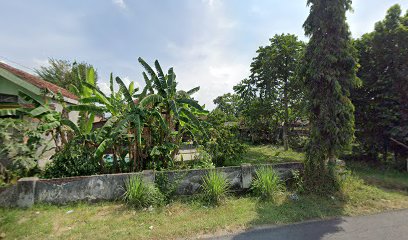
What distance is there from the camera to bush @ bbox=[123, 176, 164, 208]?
476 centimetres

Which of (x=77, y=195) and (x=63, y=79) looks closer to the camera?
(x=77, y=195)

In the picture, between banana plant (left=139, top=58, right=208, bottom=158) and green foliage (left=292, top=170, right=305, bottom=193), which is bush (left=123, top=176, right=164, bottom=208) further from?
green foliage (left=292, top=170, right=305, bottom=193)

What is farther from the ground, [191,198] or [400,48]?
[400,48]

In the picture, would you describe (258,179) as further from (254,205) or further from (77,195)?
(77,195)

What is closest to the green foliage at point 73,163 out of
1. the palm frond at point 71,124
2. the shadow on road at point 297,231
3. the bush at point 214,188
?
the palm frond at point 71,124

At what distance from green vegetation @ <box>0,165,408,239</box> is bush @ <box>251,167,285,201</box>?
257 mm

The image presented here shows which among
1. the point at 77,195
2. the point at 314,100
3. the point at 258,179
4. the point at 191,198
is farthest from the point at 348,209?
the point at 77,195

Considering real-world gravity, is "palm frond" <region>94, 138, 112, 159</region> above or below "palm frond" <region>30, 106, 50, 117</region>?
below

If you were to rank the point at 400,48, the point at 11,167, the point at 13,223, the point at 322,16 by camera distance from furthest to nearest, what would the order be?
the point at 400,48, the point at 322,16, the point at 11,167, the point at 13,223

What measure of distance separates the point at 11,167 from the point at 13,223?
220 centimetres

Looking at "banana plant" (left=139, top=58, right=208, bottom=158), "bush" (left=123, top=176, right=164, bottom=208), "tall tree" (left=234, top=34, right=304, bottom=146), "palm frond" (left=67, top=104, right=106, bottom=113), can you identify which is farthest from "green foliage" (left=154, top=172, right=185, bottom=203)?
"tall tree" (left=234, top=34, right=304, bottom=146)

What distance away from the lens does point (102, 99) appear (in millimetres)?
6289

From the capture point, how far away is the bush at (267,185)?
5250 mm

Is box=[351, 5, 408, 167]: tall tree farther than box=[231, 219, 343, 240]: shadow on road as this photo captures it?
Yes
